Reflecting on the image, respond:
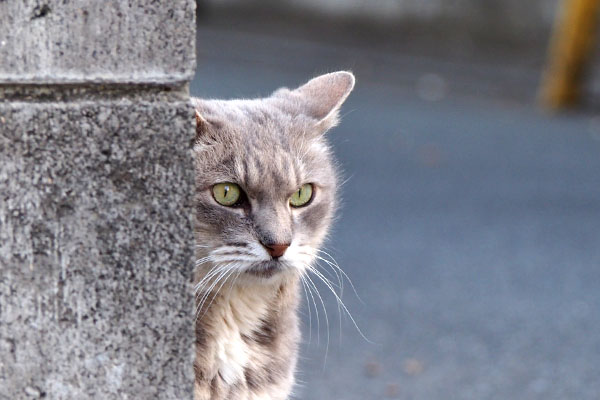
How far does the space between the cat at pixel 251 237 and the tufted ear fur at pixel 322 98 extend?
0.05 metres

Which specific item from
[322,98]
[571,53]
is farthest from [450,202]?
[322,98]

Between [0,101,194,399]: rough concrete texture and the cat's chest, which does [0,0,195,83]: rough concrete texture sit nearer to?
[0,101,194,399]: rough concrete texture

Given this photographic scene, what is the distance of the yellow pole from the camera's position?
922cm

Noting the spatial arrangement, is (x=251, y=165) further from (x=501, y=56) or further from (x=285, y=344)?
(x=501, y=56)

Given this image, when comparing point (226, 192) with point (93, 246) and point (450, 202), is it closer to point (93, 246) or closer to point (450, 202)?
point (93, 246)

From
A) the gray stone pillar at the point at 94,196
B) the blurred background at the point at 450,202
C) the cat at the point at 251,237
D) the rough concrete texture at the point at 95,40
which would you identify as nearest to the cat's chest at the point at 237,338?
the cat at the point at 251,237

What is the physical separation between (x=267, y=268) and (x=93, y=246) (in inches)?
24.3

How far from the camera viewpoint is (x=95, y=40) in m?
1.63

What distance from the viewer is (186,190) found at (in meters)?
1.74

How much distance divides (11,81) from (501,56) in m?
12.2

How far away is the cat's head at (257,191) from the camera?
2205 mm

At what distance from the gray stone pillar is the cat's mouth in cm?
45

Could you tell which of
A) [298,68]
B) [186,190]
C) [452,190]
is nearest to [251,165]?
[186,190]

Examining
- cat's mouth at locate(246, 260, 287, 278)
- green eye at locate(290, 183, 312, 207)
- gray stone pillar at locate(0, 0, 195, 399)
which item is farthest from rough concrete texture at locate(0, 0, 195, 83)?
green eye at locate(290, 183, 312, 207)
